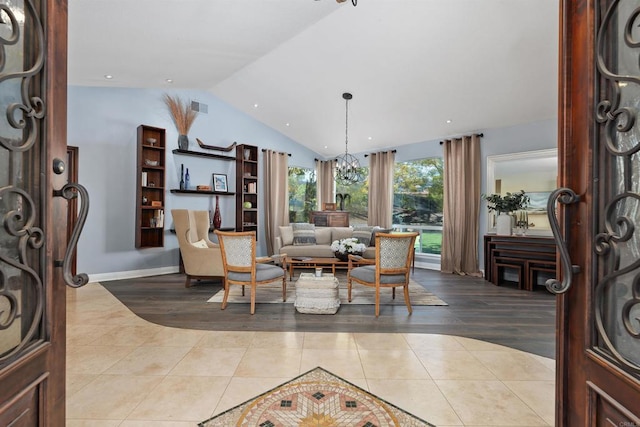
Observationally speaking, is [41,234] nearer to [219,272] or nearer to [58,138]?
[58,138]

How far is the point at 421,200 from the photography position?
6992mm

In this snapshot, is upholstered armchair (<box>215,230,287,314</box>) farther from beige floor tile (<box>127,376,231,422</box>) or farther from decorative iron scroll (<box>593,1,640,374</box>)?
decorative iron scroll (<box>593,1,640,374</box>)

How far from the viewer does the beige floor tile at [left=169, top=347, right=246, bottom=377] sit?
84.4 inches

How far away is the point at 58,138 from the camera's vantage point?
0.87m

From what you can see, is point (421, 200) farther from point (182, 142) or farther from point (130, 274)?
point (130, 274)

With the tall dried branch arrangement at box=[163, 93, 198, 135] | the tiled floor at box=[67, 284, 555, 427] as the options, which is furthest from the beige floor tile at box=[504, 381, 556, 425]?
the tall dried branch arrangement at box=[163, 93, 198, 135]

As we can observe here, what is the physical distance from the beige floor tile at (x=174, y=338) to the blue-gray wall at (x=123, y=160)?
3120 millimetres

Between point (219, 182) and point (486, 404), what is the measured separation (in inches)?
237

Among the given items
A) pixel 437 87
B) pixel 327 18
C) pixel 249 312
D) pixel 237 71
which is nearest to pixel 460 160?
pixel 437 87

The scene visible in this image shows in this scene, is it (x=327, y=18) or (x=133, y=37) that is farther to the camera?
(x=327, y=18)

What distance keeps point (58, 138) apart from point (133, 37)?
11.3 feet

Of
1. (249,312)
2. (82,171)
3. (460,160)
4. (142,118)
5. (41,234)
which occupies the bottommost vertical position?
(249,312)

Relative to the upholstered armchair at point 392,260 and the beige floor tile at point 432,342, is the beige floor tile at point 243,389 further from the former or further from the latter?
the upholstered armchair at point 392,260

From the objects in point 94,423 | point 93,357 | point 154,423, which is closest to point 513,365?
point 154,423
